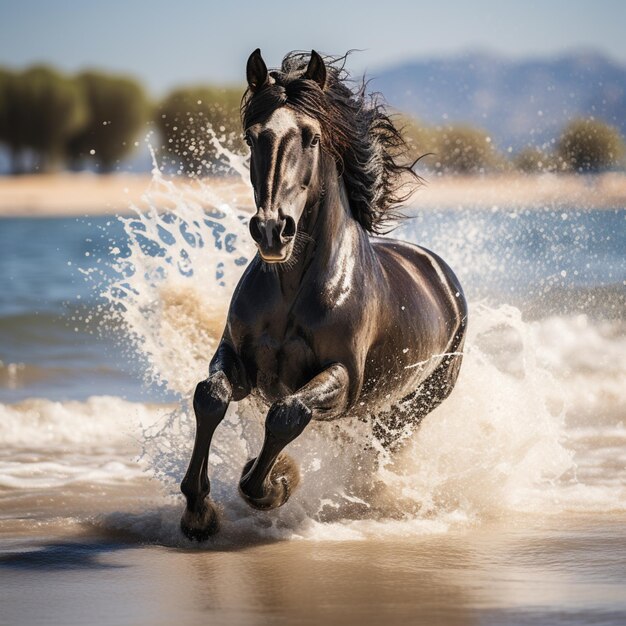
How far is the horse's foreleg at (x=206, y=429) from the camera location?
4.79m

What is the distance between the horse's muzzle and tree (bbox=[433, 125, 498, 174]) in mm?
21388

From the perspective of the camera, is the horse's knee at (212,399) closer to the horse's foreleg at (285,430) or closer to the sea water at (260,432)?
the horse's foreleg at (285,430)

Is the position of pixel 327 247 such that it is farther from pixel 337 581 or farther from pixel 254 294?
pixel 337 581

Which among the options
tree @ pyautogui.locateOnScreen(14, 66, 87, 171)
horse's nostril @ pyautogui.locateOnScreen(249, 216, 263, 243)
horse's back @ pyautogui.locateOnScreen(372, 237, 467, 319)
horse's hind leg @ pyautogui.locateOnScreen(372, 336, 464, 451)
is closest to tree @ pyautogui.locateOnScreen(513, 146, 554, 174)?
horse's back @ pyautogui.locateOnScreen(372, 237, 467, 319)

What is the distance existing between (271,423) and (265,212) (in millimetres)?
750

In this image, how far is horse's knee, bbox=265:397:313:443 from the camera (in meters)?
4.73

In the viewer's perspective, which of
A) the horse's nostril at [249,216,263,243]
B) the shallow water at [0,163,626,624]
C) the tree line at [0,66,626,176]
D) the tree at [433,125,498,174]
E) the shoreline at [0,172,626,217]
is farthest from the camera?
the tree line at [0,66,626,176]

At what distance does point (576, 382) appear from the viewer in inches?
406

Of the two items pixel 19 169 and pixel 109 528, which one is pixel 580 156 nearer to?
pixel 109 528

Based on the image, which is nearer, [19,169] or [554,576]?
[554,576]

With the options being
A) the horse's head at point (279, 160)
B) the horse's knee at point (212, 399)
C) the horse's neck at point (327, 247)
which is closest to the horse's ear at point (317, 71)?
the horse's head at point (279, 160)

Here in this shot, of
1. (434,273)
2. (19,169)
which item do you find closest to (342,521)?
(434,273)

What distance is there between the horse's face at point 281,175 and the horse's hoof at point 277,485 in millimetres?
921

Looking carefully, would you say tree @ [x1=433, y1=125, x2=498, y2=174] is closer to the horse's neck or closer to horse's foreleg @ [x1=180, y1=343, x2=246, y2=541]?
the horse's neck
